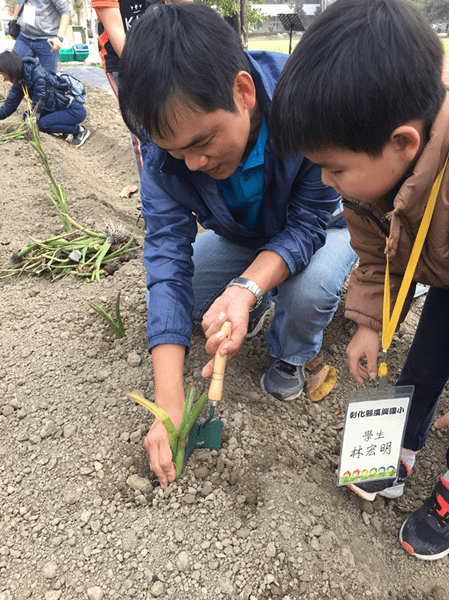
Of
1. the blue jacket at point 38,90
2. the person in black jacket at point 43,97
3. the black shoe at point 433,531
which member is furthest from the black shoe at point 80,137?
the black shoe at point 433,531

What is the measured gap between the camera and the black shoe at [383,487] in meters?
1.35

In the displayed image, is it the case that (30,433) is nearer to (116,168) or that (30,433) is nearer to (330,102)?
(330,102)

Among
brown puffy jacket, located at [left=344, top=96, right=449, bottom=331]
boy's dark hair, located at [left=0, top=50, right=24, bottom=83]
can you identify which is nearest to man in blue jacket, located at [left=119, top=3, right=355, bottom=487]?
brown puffy jacket, located at [left=344, top=96, right=449, bottom=331]

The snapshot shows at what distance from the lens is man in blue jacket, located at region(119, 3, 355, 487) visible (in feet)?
3.74

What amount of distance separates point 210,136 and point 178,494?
0.90 metres

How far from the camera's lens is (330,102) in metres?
0.84

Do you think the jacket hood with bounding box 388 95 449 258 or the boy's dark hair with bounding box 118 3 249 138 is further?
the boy's dark hair with bounding box 118 3 249 138

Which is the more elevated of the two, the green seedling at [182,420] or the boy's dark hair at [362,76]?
the boy's dark hair at [362,76]

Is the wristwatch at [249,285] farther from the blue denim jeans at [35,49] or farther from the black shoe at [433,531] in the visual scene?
the blue denim jeans at [35,49]

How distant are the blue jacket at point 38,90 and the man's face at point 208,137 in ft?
12.4

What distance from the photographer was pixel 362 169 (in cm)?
94

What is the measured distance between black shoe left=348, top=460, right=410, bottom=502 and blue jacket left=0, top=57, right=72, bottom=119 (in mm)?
4275

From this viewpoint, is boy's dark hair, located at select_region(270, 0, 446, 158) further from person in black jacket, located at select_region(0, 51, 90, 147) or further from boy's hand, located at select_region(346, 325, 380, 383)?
person in black jacket, located at select_region(0, 51, 90, 147)

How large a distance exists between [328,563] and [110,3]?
2430mm
